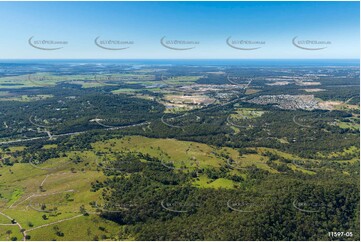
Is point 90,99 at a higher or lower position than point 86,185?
higher

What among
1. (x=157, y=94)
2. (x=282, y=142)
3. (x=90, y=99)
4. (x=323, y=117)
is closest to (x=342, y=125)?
(x=323, y=117)

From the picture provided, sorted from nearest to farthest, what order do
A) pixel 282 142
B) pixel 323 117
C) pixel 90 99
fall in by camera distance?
pixel 282 142
pixel 323 117
pixel 90 99

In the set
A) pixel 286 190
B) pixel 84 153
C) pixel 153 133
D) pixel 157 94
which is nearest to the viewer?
pixel 286 190

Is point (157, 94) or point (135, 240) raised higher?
point (157, 94)

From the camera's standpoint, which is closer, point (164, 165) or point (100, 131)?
point (164, 165)

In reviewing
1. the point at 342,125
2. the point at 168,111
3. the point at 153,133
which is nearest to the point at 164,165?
the point at 153,133

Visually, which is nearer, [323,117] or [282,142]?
[282,142]

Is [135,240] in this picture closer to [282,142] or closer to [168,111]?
[282,142]

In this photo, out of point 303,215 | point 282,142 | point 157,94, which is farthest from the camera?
point 157,94

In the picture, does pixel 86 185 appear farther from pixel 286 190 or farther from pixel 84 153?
pixel 286 190
